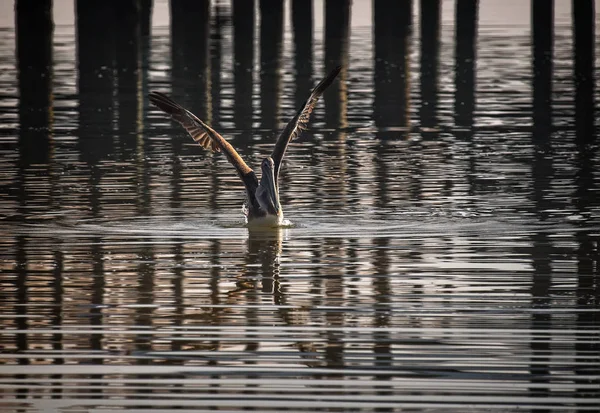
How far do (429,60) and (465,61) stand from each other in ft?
3.64

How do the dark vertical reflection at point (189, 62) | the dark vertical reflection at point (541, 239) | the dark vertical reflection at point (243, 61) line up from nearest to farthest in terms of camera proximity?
the dark vertical reflection at point (541, 239), the dark vertical reflection at point (189, 62), the dark vertical reflection at point (243, 61)

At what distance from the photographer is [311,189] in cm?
1762

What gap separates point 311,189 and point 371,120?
8.29 m

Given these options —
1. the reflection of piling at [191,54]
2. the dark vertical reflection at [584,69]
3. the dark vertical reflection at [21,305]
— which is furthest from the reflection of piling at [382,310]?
the reflection of piling at [191,54]

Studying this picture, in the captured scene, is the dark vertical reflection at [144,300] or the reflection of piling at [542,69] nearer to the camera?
the dark vertical reflection at [144,300]

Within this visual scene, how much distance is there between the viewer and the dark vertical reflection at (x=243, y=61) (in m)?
26.5

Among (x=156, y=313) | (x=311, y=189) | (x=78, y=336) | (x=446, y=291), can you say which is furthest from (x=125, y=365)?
(x=311, y=189)

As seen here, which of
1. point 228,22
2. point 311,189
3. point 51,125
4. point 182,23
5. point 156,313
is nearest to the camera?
point 156,313

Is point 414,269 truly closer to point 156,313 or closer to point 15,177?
point 156,313

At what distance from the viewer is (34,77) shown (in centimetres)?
3509

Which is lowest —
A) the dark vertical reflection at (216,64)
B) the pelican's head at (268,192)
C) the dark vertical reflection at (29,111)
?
the dark vertical reflection at (216,64)

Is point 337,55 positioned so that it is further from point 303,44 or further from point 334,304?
point 334,304

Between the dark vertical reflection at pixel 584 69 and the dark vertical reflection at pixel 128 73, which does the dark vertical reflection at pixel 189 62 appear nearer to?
the dark vertical reflection at pixel 128 73

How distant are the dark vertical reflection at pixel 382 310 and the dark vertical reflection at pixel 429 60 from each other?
37.3 ft
